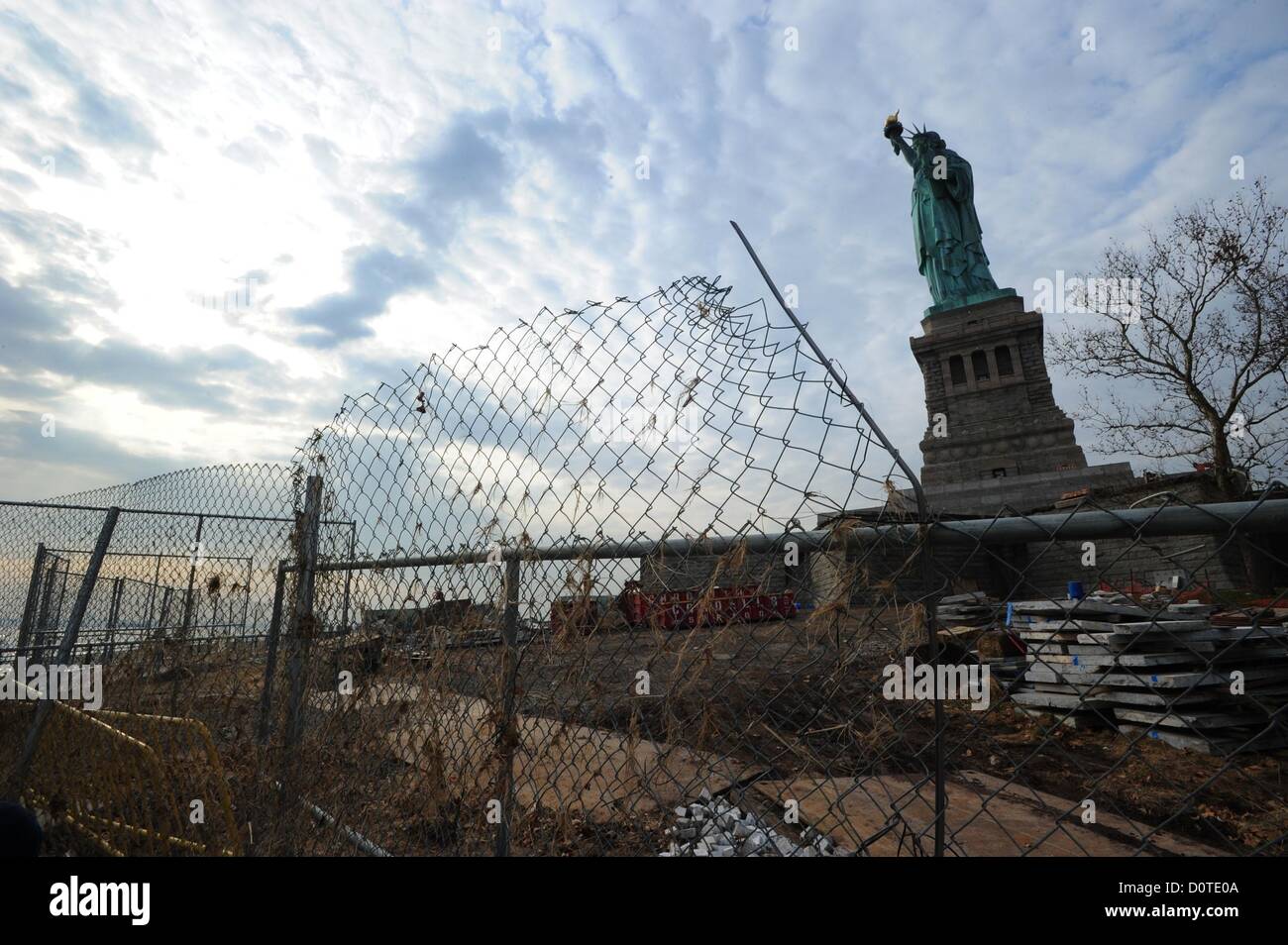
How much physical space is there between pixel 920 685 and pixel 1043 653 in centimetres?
608

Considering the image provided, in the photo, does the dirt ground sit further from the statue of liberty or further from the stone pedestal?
the statue of liberty

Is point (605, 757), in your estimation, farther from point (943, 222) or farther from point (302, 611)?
point (943, 222)

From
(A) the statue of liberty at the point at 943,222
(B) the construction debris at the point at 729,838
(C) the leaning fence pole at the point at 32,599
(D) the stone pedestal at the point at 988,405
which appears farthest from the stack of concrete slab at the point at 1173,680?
(A) the statue of liberty at the point at 943,222

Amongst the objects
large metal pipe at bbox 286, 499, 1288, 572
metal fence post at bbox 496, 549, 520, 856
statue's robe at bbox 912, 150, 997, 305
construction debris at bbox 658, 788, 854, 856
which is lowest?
construction debris at bbox 658, 788, 854, 856

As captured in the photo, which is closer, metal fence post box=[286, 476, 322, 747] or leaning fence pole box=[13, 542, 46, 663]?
metal fence post box=[286, 476, 322, 747]

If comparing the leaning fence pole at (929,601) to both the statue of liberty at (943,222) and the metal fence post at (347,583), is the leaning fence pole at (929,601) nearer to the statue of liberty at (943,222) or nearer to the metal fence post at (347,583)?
the metal fence post at (347,583)

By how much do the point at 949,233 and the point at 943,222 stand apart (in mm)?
643

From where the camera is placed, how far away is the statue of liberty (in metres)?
29.4

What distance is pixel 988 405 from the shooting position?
1060 inches

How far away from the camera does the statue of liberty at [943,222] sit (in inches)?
1156

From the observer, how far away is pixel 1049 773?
4.65 metres

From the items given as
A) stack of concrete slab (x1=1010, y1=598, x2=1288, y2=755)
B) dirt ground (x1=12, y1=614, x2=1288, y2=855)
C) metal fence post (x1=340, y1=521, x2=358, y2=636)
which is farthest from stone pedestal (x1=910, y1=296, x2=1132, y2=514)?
metal fence post (x1=340, y1=521, x2=358, y2=636)

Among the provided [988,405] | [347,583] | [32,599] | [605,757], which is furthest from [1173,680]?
[988,405]
